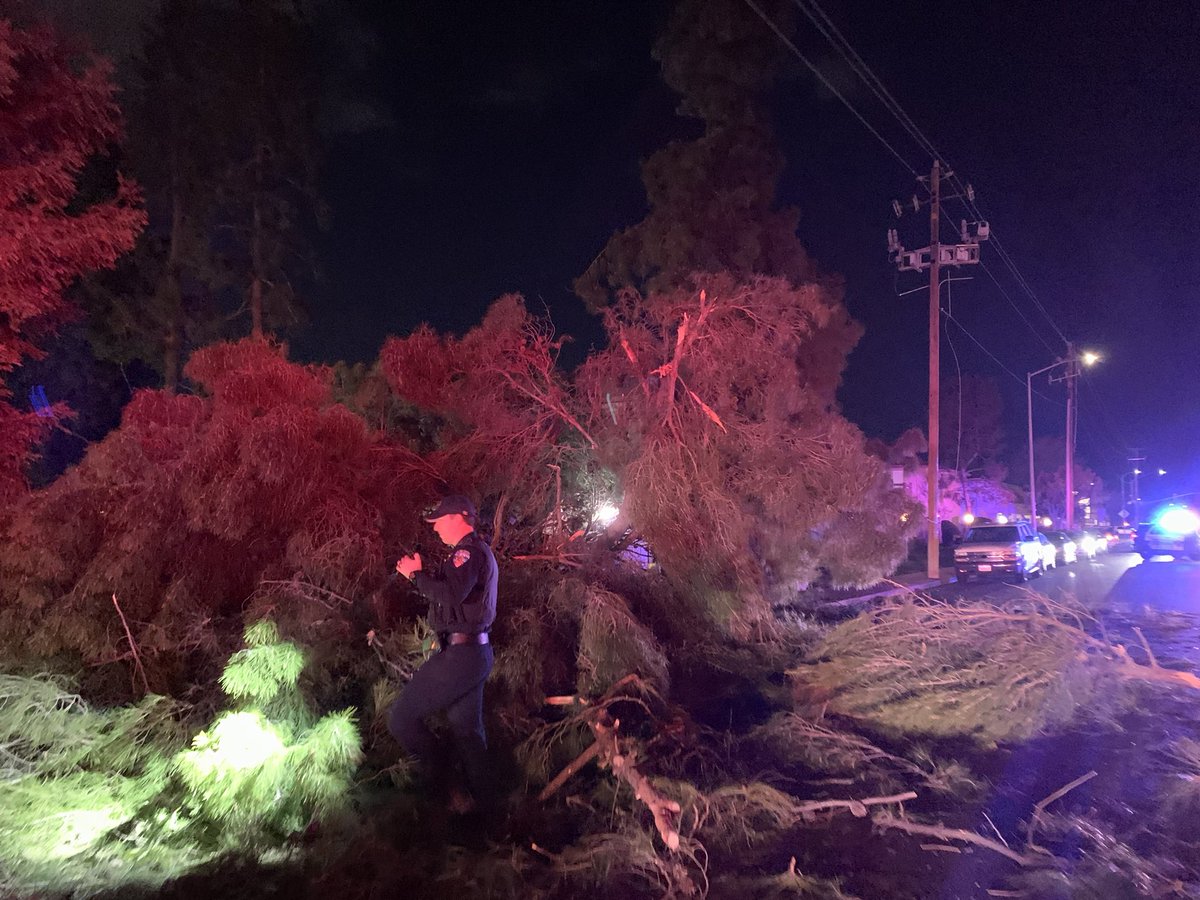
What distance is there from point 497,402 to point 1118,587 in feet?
48.4

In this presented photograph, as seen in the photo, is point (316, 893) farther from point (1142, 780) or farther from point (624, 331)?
point (624, 331)

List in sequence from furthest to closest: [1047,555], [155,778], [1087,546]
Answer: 1. [1087,546]
2. [1047,555]
3. [155,778]

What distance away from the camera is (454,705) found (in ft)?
14.2

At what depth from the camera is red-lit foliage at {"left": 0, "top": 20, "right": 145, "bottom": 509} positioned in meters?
6.58

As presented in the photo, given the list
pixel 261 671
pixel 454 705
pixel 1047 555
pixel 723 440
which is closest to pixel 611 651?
pixel 454 705

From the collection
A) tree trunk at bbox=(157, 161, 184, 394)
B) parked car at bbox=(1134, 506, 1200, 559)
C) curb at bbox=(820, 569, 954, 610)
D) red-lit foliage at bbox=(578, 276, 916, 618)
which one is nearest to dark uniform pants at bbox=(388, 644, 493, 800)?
red-lit foliage at bbox=(578, 276, 916, 618)

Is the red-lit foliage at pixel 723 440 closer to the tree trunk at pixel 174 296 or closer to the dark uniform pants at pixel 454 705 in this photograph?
the dark uniform pants at pixel 454 705

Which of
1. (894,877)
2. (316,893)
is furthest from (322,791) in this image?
(894,877)

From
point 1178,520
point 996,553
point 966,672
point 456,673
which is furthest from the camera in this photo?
point 1178,520

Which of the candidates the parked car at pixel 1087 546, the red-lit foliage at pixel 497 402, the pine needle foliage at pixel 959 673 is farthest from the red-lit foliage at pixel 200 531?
the parked car at pixel 1087 546

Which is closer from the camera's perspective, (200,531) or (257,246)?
(200,531)

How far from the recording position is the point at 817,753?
5.46 m

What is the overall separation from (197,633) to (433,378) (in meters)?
3.80

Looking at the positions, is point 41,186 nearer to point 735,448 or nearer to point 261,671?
point 261,671
